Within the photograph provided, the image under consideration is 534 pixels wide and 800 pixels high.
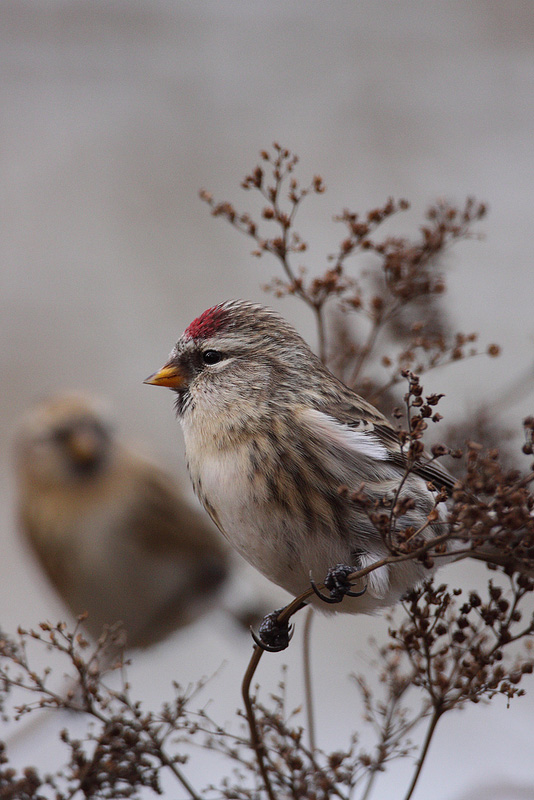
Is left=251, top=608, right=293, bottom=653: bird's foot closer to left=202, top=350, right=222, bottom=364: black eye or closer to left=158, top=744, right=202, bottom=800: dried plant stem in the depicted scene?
left=158, top=744, right=202, bottom=800: dried plant stem

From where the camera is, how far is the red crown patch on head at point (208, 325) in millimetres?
1575

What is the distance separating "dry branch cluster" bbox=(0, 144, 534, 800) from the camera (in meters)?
0.98

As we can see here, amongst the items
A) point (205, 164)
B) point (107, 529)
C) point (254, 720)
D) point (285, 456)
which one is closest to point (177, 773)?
point (254, 720)

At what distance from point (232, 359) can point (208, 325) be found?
8cm

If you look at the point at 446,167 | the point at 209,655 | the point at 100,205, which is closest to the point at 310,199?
the point at 446,167

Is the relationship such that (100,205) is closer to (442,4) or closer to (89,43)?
(89,43)

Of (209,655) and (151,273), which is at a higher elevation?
(151,273)

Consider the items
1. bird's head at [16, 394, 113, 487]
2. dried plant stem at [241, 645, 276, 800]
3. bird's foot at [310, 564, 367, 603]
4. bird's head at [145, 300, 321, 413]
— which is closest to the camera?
dried plant stem at [241, 645, 276, 800]

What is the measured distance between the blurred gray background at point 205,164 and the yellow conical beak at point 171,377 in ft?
8.11

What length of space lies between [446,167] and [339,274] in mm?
2914

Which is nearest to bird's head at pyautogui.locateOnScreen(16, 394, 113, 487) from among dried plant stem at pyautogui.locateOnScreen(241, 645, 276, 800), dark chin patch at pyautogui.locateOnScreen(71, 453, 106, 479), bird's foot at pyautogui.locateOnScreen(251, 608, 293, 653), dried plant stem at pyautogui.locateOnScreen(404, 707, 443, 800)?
dark chin patch at pyautogui.locateOnScreen(71, 453, 106, 479)

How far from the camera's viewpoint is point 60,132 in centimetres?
436

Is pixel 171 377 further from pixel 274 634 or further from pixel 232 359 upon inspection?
pixel 274 634

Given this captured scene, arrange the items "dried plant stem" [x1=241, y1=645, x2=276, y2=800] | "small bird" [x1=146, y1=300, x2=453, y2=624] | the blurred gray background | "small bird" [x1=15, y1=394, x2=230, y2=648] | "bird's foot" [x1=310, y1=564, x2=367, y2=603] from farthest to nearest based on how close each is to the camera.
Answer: the blurred gray background
"small bird" [x1=15, y1=394, x2=230, y2=648]
"small bird" [x1=146, y1=300, x2=453, y2=624]
"bird's foot" [x1=310, y1=564, x2=367, y2=603]
"dried plant stem" [x1=241, y1=645, x2=276, y2=800]
